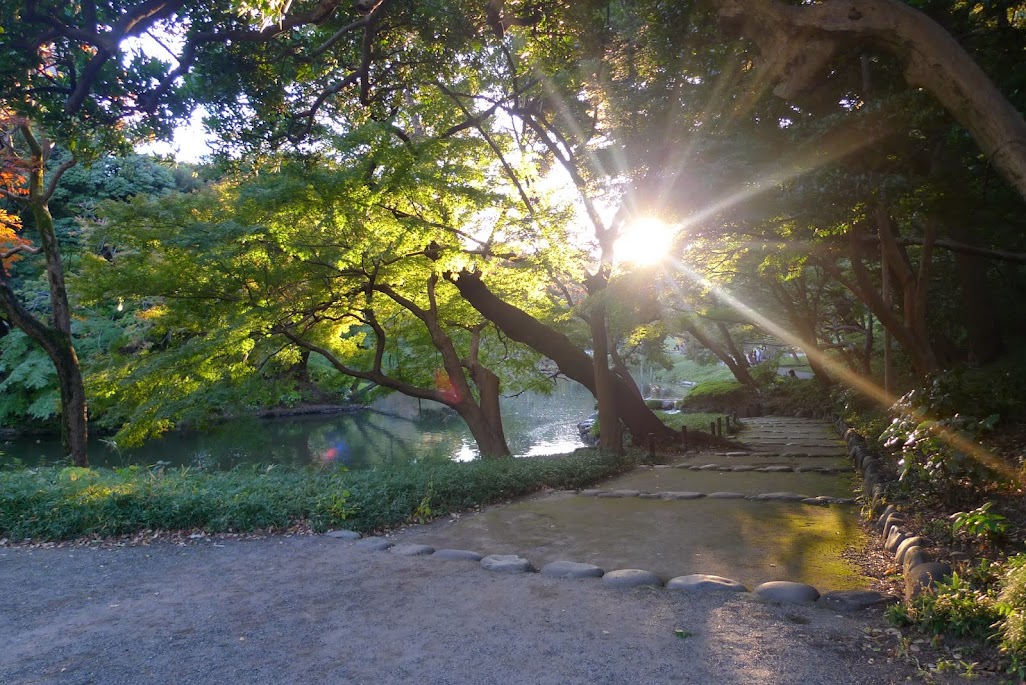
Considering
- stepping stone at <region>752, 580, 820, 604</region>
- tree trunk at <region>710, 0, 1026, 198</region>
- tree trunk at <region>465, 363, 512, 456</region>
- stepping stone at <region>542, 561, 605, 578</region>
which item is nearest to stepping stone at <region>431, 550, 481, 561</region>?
stepping stone at <region>542, 561, 605, 578</region>

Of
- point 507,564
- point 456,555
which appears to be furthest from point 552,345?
point 507,564

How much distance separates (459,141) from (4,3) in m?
5.49

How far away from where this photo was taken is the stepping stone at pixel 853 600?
3963 mm

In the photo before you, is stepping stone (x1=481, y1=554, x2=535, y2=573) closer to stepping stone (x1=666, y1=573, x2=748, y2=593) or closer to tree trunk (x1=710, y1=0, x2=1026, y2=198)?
stepping stone (x1=666, y1=573, x2=748, y2=593)

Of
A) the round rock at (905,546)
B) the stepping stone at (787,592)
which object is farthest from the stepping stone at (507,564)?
the round rock at (905,546)

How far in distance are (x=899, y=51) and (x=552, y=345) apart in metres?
9.20

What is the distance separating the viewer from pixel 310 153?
29.5 ft

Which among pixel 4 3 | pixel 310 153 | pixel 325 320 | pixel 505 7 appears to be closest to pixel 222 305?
pixel 325 320

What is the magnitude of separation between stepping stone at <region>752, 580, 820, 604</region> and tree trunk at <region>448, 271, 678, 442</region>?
770 cm

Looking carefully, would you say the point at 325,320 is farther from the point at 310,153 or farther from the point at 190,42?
the point at 190,42

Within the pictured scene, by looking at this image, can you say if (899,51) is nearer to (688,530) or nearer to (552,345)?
(688,530)

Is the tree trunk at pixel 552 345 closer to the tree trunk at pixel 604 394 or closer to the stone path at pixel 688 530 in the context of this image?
the tree trunk at pixel 604 394

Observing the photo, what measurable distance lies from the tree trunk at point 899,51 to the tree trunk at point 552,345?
7541 millimetres

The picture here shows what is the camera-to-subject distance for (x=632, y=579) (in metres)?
4.53
